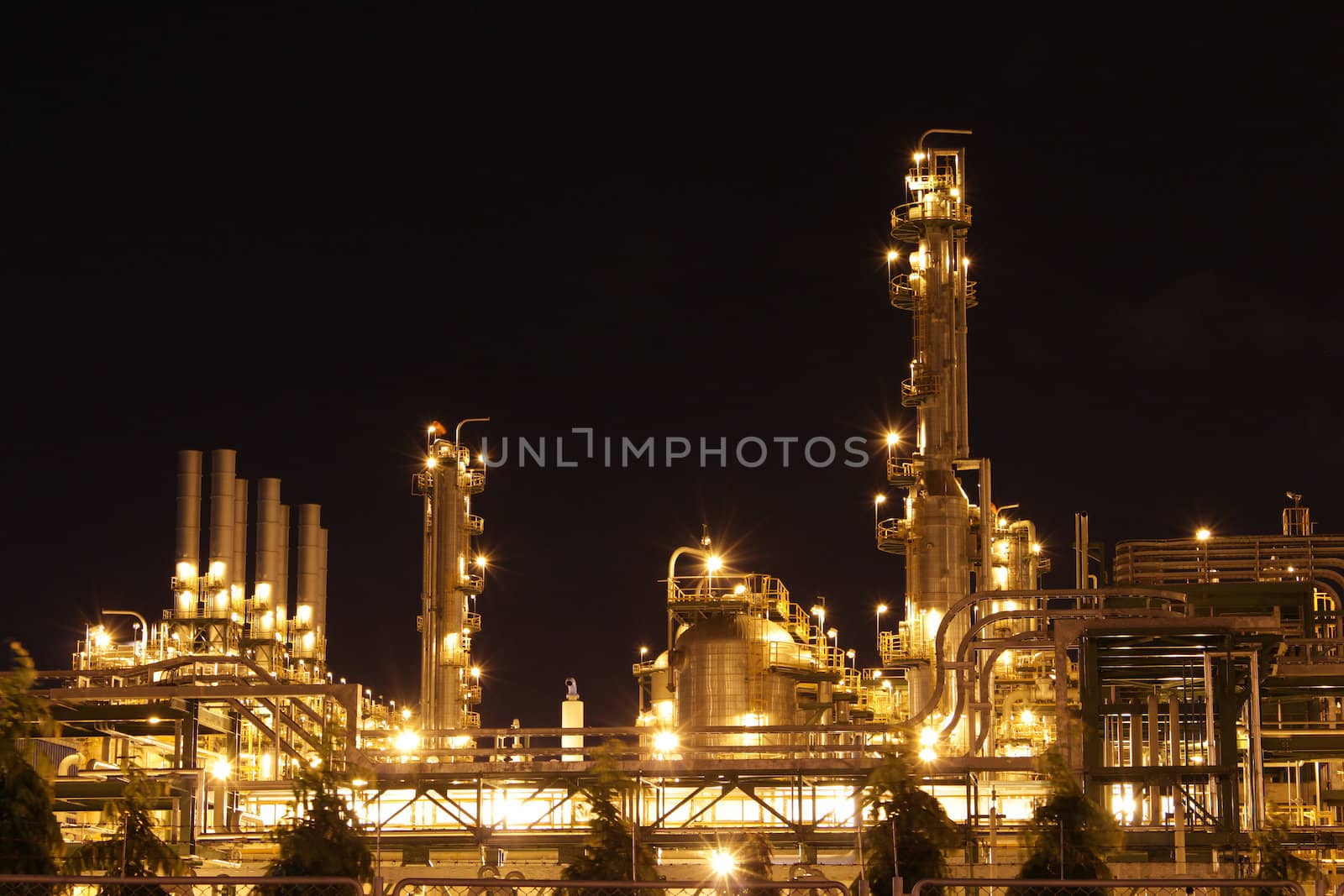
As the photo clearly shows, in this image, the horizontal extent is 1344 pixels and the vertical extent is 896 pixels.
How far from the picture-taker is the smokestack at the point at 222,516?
54.9 meters

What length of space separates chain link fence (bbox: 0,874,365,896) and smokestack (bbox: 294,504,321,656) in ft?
143

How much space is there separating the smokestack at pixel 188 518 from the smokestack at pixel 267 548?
8.42 feet

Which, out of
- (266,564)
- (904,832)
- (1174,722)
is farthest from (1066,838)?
(266,564)

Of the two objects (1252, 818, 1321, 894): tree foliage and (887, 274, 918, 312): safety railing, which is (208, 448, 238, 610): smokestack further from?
(1252, 818, 1321, 894): tree foliage

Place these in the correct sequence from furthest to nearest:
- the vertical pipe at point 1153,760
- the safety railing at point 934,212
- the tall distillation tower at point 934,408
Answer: the safety railing at point 934,212
the tall distillation tower at point 934,408
the vertical pipe at point 1153,760

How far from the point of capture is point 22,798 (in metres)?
15.0

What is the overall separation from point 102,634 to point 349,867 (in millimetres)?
44460

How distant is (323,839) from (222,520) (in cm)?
3992

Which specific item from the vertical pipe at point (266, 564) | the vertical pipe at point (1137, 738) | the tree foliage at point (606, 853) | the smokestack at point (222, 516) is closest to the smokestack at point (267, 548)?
the vertical pipe at point (266, 564)

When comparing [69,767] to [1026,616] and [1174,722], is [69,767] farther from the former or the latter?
[1174,722]

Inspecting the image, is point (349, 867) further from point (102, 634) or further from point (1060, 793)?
point (102, 634)

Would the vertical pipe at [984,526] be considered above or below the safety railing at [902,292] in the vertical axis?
below

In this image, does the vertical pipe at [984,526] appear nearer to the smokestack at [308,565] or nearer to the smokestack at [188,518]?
the smokestack at [188,518]

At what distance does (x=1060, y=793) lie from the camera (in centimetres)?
1858
